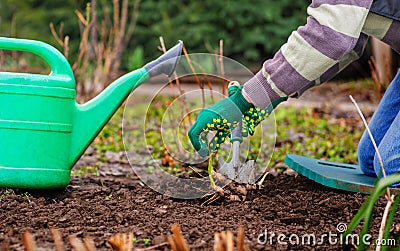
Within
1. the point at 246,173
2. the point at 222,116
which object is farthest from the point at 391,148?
the point at 222,116

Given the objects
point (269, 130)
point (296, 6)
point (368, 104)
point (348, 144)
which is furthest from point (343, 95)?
point (269, 130)

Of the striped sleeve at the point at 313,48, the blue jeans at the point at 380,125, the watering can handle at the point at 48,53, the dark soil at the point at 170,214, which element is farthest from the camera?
the blue jeans at the point at 380,125

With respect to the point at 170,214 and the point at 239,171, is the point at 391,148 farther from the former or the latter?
the point at 170,214

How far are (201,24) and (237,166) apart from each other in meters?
5.21

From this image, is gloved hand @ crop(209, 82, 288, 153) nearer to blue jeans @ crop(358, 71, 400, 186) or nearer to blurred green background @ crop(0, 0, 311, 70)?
blue jeans @ crop(358, 71, 400, 186)

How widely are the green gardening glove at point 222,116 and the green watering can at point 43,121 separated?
9.6 inches

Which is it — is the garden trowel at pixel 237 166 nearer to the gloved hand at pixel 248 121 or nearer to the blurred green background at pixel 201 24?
the gloved hand at pixel 248 121

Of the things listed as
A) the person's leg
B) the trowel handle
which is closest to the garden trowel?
the trowel handle

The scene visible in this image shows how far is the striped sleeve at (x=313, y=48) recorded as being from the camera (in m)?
1.69

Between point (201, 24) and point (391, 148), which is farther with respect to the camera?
point (201, 24)

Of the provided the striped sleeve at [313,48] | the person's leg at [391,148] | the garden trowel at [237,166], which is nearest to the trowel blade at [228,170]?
the garden trowel at [237,166]

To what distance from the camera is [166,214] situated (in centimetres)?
175

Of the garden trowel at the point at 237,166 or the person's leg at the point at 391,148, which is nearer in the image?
the garden trowel at the point at 237,166

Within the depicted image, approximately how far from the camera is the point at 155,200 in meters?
1.91
